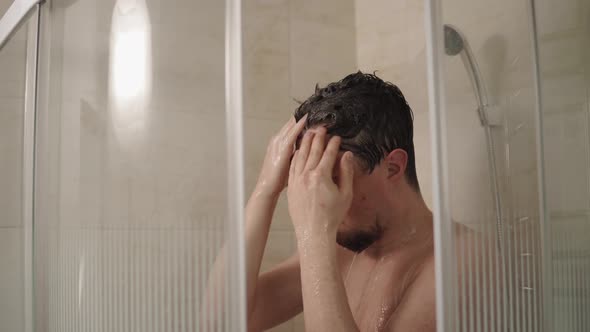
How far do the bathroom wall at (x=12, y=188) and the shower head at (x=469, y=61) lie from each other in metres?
0.76

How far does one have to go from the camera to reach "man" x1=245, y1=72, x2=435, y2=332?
3.08ft

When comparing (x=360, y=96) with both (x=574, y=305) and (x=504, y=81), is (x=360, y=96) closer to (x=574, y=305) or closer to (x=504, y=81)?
(x=504, y=81)

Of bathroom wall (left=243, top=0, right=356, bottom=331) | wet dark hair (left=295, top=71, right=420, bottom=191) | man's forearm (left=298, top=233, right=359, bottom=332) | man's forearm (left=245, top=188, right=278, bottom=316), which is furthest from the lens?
bathroom wall (left=243, top=0, right=356, bottom=331)

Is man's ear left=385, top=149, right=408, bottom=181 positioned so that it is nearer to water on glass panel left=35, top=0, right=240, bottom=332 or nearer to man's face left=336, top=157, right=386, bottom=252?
Answer: man's face left=336, top=157, right=386, bottom=252

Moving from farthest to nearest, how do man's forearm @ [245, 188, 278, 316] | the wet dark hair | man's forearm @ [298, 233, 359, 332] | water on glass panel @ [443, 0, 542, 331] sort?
the wet dark hair → man's forearm @ [245, 188, 278, 316] → man's forearm @ [298, 233, 359, 332] → water on glass panel @ [443, 0, 542, 331]

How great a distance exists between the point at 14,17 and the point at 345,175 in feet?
2.28

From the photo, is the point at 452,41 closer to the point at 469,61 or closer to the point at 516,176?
the point at 469,61

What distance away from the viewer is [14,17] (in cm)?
111

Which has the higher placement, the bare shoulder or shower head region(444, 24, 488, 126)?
shower head region(444, 24, 488, 126)

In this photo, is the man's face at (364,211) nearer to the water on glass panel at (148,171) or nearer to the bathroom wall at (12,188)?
the water on glass panel at (148,171)

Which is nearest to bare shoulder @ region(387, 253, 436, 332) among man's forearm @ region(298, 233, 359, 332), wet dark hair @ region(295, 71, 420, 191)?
man's forearm @ region(298, 233, 359, 332)

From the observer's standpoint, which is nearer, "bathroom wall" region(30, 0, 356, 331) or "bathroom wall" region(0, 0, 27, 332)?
Answer: "bathroom wall" region(30, 0, 356, 331)

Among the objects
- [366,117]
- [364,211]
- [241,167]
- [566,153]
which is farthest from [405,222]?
[241,167]

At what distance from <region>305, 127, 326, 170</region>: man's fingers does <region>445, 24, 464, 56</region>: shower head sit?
1.10 feet
